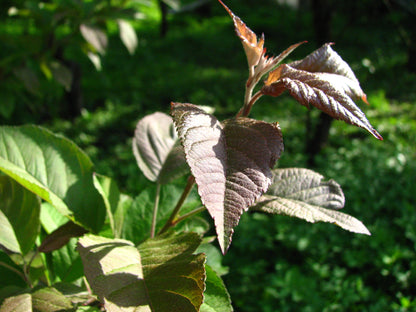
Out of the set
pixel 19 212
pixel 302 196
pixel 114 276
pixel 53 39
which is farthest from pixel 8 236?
pixel 53 39

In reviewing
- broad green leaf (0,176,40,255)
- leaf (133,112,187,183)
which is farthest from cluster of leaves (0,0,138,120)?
broad green leaf (0,176,40,255)

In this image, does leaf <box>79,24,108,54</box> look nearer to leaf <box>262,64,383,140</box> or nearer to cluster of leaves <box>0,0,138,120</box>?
cluster of leaves <box>0,0,138,120</box>

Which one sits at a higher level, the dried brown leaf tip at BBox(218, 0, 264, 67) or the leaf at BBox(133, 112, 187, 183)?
the dried brown leaf tip at BBox(218, 0, 264, 67)

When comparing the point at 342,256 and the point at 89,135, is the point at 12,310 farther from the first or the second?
the point at 89,135

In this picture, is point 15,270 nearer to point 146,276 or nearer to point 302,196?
point 146,276

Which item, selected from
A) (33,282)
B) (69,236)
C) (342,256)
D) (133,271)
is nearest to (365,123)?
(133,271)

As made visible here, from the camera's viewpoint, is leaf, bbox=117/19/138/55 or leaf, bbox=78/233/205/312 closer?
leaf, bbox=78/233/205/312
